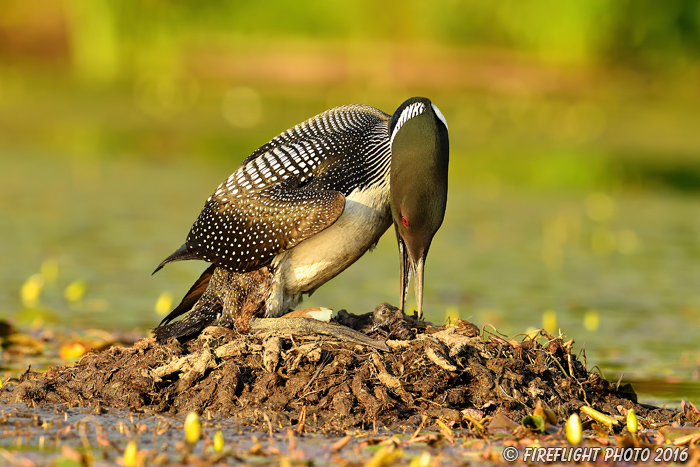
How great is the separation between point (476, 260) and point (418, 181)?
4838mm

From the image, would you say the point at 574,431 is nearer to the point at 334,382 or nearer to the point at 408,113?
the point at 334,382

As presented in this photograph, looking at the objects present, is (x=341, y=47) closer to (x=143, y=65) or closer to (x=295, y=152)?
(x=143, y=65)

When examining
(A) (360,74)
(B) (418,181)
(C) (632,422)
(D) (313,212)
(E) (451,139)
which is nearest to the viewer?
(C) (632,422)

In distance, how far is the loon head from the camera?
571 centimetres

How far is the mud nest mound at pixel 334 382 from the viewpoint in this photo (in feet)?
17.3

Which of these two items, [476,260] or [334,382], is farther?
[476,260]

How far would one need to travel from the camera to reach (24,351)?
22.7 feet

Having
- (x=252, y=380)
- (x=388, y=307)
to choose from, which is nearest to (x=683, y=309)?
(x=388, y=307)

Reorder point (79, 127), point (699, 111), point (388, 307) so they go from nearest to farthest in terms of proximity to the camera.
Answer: point (388, 307), point (79, 127), point (699, 111)

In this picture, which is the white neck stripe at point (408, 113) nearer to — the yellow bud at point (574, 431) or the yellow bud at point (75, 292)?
the yellow bud at point (574, 431)

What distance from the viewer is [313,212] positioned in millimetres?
5797

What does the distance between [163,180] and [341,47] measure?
1440 centimetres

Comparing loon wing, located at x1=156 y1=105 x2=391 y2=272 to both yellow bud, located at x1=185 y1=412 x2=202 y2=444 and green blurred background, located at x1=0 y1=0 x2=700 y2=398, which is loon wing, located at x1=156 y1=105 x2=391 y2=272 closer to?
yellow bud, located at x1=185 y1=412 x2=202 y2=444

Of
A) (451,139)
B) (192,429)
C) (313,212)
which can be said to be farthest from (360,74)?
(192,429)
